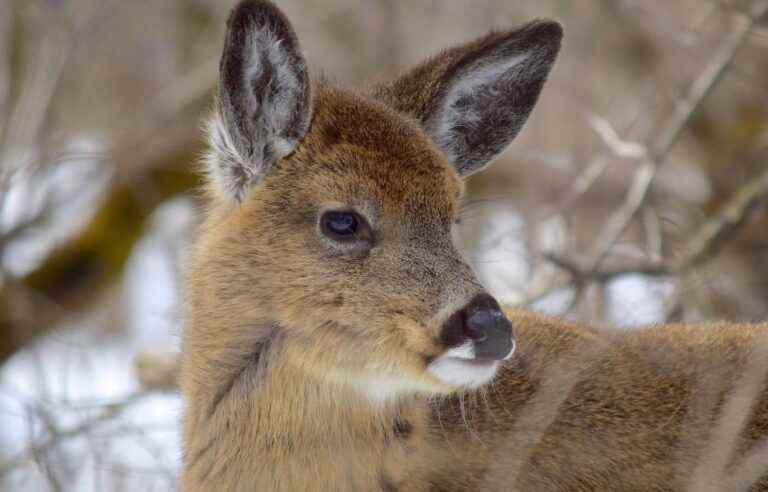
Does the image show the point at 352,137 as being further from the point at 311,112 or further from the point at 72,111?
the point at 72,111

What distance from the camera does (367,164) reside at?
482 centimetres

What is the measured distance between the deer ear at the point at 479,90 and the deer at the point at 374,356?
0.36 m

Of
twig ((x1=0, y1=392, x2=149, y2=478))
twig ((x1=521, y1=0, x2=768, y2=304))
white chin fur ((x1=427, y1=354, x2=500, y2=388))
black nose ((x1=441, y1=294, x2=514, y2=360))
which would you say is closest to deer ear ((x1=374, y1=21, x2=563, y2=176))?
twig ((x1=521, y1=0, x2=768, y2=304))

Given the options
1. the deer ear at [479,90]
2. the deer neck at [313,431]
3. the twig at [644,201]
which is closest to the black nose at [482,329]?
the deer neck at [313,431]

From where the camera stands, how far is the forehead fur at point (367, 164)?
15.7 ft

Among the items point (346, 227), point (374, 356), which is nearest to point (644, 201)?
point (346, 227)

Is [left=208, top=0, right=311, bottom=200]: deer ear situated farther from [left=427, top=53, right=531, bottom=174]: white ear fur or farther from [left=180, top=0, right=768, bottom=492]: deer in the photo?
[left=427, top=53, right=531, bottom=174]: white ear fur

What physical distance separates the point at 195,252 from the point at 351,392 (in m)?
0.92

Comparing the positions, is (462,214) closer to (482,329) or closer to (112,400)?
(482,329)

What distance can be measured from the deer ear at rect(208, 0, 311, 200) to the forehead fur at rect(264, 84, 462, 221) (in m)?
0.08

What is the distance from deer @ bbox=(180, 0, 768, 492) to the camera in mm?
4652

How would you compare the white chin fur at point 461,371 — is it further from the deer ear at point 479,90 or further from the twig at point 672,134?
the twig at point 672,134

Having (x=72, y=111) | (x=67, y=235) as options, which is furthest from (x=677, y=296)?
(x=72, y=111)

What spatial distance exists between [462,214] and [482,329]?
3.57 feet
